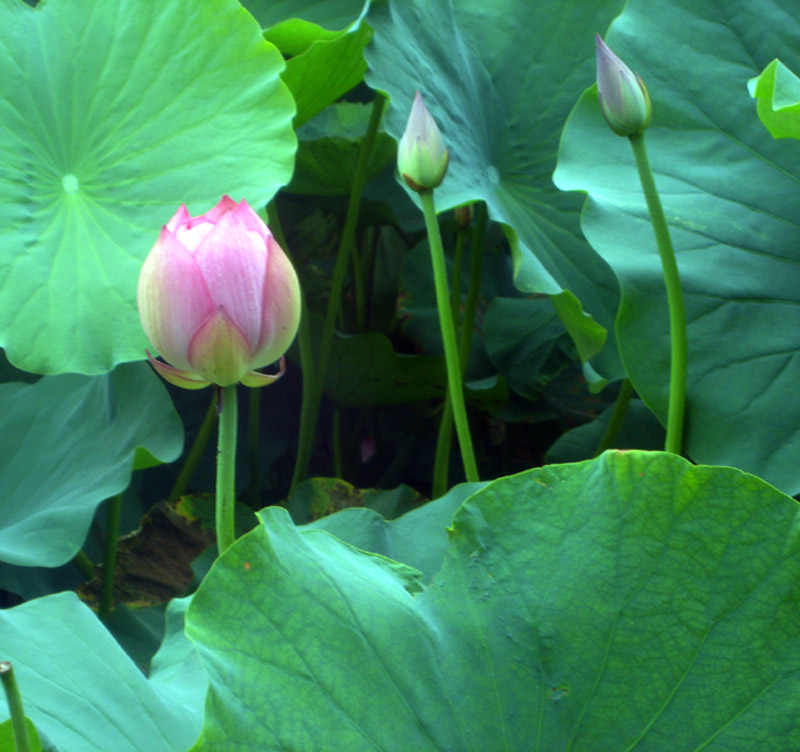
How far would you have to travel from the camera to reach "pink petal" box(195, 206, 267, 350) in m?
0.49

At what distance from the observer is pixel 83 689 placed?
18.3 inches

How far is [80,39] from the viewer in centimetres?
85

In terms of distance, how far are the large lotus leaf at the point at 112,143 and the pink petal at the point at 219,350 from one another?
0.31 metres

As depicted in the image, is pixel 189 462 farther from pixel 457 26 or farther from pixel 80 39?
pixel 457 26

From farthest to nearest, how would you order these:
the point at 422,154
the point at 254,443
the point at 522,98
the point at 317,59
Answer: the point at 254,443
the point at 522,98
the point at 317,59
the point at 422,154

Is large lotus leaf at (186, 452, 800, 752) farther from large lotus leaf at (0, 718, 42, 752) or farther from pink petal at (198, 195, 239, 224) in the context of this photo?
pink petal at (198, 195, 239, 224)

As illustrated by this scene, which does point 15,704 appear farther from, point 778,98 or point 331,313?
point 331,313

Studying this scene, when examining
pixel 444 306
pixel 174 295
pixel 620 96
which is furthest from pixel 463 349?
pixel 174 295

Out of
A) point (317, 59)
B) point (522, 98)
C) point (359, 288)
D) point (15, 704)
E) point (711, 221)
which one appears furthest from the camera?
point (359, 288)

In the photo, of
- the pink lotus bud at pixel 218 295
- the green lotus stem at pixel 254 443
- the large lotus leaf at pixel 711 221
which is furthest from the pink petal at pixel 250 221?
the green lotus stem at pixel 254 443

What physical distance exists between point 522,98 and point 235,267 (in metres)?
0.64

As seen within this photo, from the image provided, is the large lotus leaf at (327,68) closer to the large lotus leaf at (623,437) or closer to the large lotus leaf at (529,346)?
the large lotus leaf at (529,346)

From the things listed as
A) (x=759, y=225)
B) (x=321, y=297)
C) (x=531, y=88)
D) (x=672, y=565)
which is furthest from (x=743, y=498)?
(x=321, y=297)

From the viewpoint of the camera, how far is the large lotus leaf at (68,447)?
785 mm
